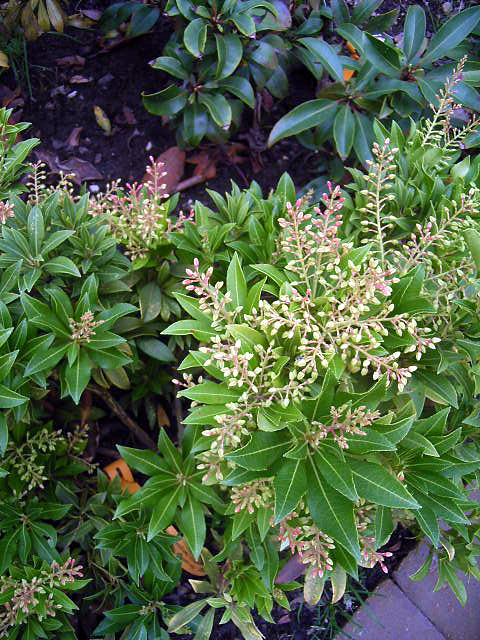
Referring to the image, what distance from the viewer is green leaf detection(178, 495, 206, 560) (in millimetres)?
1968

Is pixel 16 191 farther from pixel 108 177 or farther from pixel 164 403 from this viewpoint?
pixel 108 177

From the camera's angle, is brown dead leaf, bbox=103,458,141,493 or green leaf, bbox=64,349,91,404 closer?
green leaf, bbox=64,349,91,404

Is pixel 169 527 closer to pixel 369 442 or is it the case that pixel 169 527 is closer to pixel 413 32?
pixel 369 442

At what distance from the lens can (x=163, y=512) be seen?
1.96 meters

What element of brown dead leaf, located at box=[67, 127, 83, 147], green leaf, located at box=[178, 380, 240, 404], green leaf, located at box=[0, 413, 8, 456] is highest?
green leaf, located at box=[178, 380, 240, 404]

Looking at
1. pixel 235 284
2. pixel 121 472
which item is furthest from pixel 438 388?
pixel 121 472

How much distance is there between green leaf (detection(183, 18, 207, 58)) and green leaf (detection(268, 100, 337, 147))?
589mm

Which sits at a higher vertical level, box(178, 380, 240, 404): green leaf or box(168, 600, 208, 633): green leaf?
box(178, 380, 240, 404): green leaf

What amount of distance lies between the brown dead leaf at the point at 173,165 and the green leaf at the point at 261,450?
8.60ft

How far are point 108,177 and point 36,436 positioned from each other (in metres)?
2.21

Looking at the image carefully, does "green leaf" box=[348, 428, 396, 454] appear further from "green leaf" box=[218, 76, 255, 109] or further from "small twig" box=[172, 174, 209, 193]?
"small twig" box=[172, 174, 209, 193]

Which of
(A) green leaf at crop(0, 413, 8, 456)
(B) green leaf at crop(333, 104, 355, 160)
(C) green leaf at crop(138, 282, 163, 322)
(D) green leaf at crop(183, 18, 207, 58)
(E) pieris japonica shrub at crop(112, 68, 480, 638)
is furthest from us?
(B) green leaf at crop(333, 104, 355, 160)

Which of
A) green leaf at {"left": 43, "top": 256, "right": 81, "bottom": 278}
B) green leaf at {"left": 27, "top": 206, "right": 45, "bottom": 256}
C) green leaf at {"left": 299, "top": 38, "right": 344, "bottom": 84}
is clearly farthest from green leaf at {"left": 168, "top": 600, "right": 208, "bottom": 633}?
green leaf at {"left": 299, "top": 38, "right": 344, "bottom": 84}

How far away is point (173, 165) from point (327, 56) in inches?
50.4
